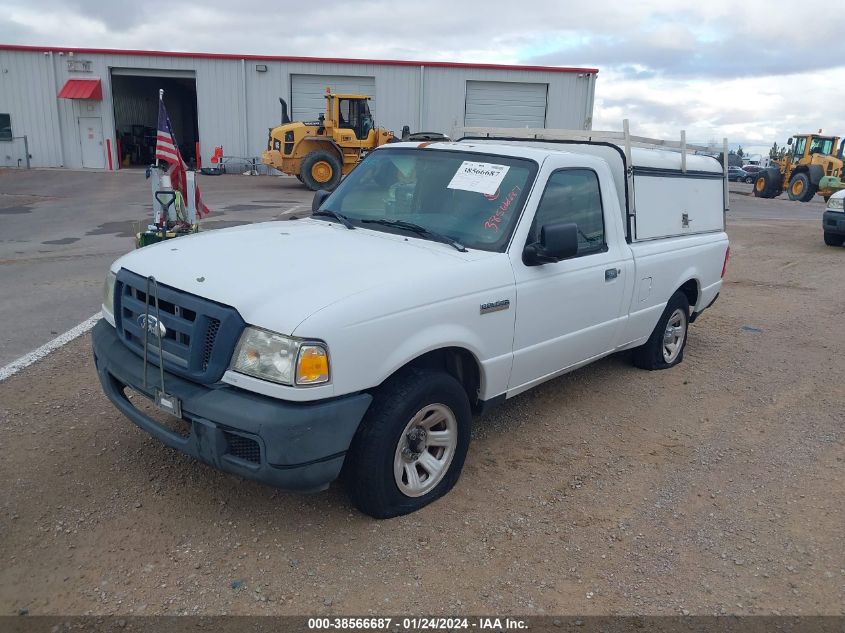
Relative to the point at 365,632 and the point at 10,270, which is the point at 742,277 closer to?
the point at 365,632

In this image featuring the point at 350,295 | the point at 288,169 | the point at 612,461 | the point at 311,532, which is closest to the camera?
the point at 350,295

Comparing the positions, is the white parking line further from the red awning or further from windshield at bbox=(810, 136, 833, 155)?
windshield at bbox=(810, 136, 833, 155)

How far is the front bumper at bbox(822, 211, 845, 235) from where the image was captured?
1355 cm

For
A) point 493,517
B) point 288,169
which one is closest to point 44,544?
point 493,517

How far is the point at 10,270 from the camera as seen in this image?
28.8 feet

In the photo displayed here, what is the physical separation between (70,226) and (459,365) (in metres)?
12.3

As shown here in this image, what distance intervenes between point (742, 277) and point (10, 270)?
1070cm

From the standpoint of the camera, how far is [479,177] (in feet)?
13.4

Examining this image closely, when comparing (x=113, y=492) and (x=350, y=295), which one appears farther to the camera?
(x=113, y=492)

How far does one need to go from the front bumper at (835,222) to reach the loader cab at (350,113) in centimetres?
1395

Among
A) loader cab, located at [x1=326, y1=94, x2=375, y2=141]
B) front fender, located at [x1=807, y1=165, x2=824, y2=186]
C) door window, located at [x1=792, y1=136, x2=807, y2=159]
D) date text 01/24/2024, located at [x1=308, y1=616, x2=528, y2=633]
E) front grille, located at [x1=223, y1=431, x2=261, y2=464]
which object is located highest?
loader cab, located at [x1=326, y1=94, x2=375, y2=141]

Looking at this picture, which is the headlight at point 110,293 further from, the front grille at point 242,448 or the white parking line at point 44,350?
the white parking line at point 44,350

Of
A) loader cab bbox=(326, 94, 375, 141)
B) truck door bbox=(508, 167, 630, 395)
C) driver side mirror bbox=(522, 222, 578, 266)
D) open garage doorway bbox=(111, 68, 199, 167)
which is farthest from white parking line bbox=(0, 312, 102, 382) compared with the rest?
open garage doorway bbox=(111, 68, 199, 167)

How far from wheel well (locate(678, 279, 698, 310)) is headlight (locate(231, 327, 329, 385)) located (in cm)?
402
